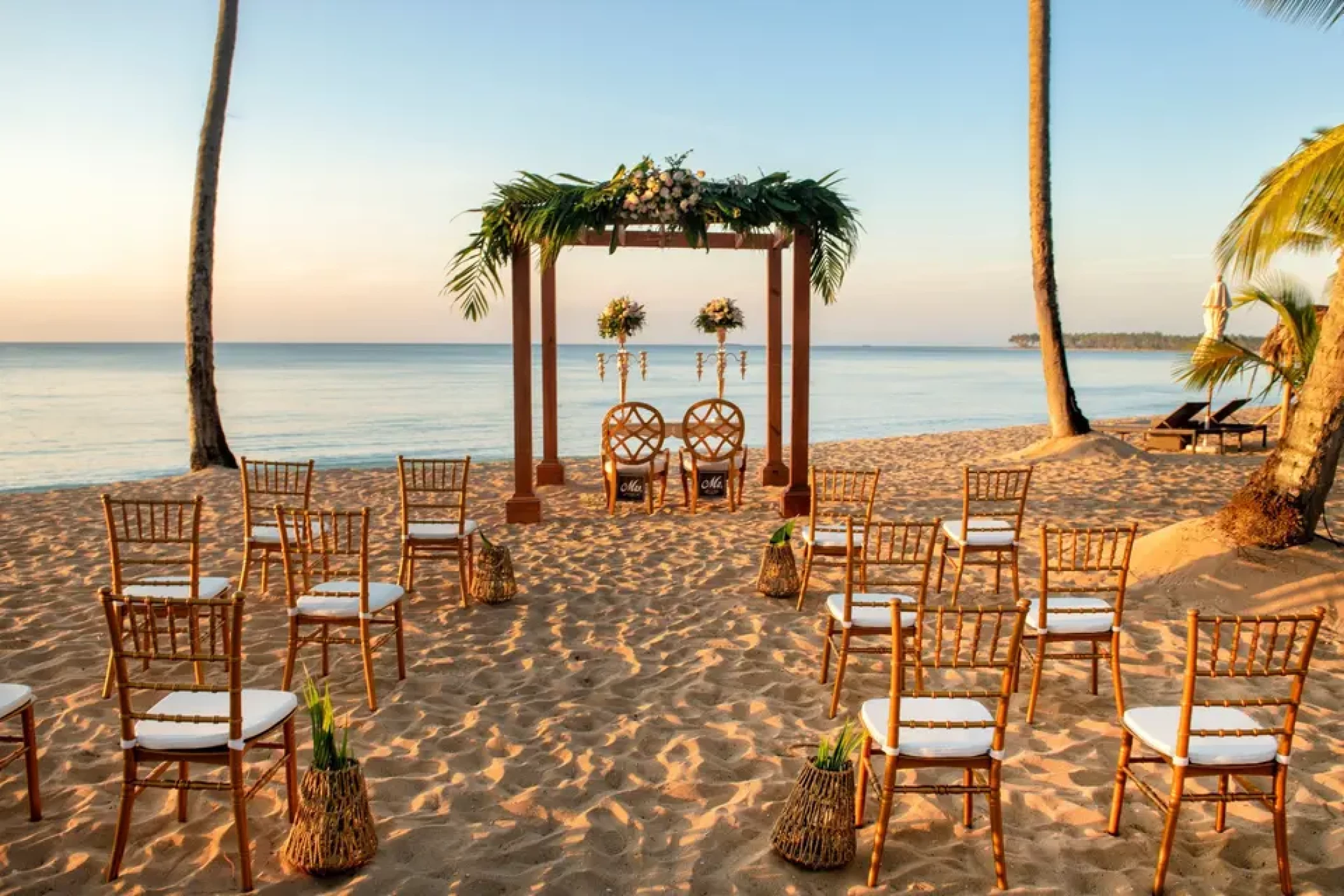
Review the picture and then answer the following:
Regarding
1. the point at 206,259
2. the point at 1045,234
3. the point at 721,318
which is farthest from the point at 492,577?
the point at 1045,234

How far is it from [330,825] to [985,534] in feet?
13.7

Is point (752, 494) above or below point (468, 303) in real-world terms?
below

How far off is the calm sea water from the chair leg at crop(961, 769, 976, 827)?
14.1 metres

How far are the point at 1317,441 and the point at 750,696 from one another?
3930 mm

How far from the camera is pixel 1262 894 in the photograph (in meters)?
2.74

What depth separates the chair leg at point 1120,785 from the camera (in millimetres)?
2994

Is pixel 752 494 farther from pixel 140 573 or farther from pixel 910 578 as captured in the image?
pixel 140 573

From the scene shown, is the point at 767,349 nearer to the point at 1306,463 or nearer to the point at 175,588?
the point at 1306,463

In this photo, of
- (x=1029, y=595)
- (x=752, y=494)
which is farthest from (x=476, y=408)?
(x=1029, y=595)

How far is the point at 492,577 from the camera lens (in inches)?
223

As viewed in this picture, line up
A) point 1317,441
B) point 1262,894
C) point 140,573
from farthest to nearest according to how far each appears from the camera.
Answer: point 140,573
point 1317,441
point 1262,894

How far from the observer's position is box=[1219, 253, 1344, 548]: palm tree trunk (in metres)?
5.29

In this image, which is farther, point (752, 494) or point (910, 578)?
point (752, 494)

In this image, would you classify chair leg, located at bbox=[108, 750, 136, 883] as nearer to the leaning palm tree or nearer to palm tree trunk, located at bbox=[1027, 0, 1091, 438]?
the leaning palm tree
